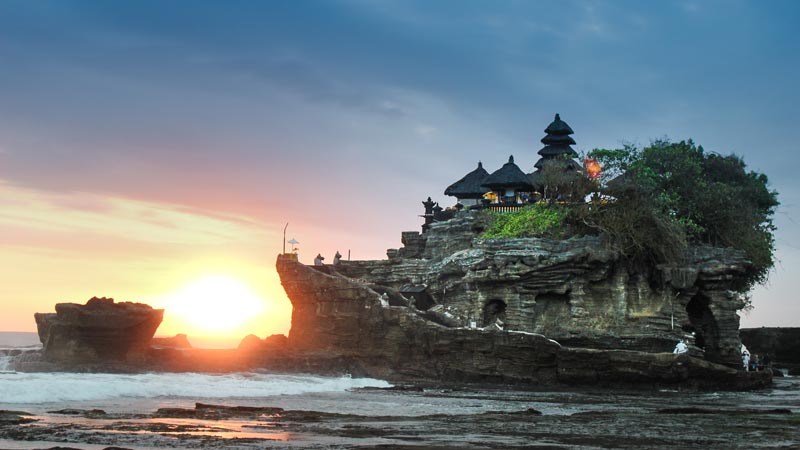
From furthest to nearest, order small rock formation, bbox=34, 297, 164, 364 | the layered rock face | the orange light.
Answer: the orange light → the layered rock face → small rock formation, bbox=34, 297, 164, 364

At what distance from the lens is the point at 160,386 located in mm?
31234

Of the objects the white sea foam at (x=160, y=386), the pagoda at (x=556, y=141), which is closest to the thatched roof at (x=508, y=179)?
the pagoda at (x=556, y=141)

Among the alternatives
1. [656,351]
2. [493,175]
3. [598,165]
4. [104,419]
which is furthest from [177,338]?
[104,419]

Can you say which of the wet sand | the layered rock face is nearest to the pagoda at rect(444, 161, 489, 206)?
the layered rock face

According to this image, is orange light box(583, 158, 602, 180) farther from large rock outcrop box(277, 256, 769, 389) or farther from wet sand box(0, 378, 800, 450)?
wet sand box(0, 378, 800, 450)

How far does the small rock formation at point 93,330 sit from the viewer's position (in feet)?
136

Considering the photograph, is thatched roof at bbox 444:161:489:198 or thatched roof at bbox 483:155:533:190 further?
thatched roof at bbox 444:161:489:198

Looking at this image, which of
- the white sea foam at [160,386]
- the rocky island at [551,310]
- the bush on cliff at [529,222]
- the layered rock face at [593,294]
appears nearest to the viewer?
the white sea foam at [160,386]

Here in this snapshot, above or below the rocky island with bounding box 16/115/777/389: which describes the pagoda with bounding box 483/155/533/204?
above

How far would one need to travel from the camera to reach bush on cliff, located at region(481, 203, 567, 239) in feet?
163

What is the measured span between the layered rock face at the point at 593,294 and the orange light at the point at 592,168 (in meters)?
6.60

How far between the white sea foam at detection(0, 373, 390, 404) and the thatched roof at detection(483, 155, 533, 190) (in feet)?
59.9

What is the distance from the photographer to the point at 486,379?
42000mm

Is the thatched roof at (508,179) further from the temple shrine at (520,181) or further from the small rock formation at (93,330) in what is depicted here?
the small rock formation at (93,330)
